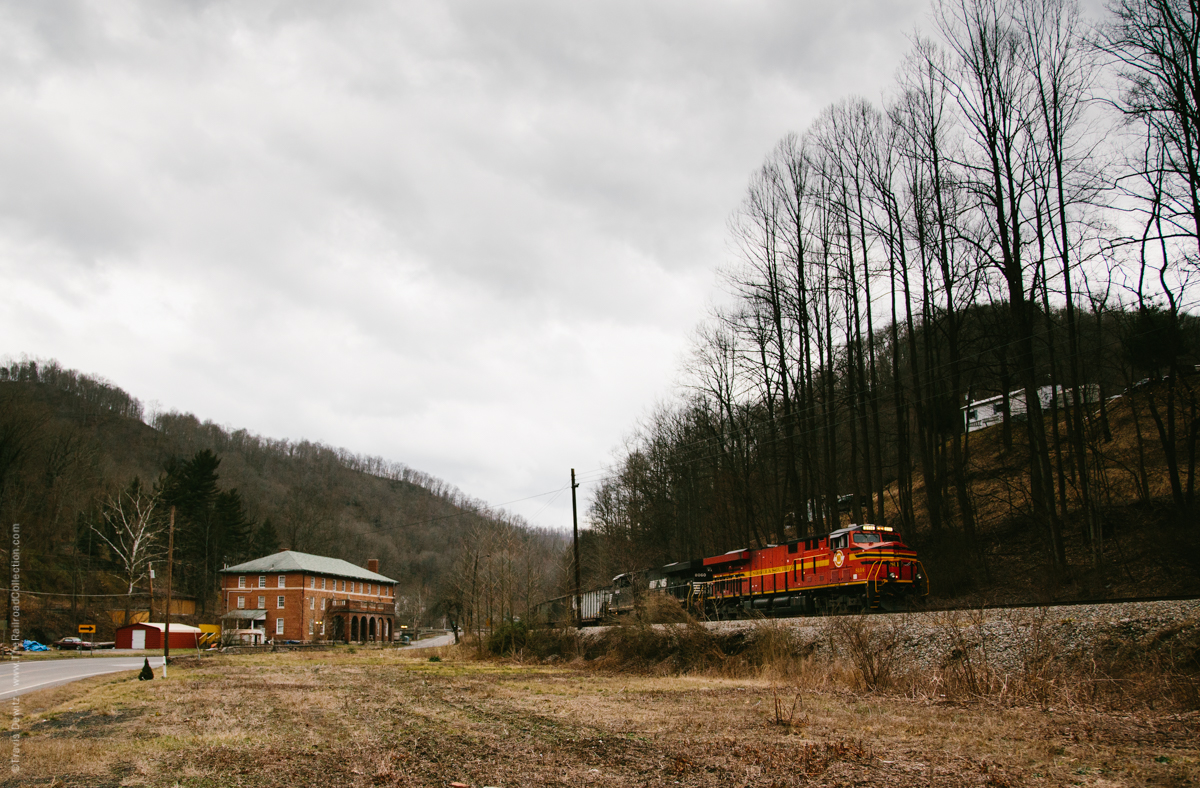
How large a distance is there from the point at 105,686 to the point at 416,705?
531 inches

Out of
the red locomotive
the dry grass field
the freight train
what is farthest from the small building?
the dry grass field

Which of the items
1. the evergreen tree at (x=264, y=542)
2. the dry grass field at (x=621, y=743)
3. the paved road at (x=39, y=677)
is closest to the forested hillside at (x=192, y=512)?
the evergreen tree at (x=264, y=542)

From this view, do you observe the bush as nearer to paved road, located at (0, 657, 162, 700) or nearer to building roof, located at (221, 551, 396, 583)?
paved road, located at (0, 657, 162, 700)

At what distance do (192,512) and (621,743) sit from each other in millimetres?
89625

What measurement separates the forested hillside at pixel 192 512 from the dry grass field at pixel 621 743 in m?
23.9

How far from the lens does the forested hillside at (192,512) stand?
210 ft

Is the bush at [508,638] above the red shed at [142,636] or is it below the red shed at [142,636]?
above

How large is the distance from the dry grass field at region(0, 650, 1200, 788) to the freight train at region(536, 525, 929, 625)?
9.39m

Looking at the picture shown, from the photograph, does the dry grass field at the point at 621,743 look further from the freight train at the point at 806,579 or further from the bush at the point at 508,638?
the bush at the point at 508,638

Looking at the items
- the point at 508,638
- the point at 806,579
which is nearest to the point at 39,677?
the point at 508,638

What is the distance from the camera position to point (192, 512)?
83.6m

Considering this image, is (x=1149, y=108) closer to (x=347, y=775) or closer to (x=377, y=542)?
(x=347, y=775)

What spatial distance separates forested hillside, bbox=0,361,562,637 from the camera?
64125 millimetres

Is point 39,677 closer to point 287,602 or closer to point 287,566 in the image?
point 287,566
